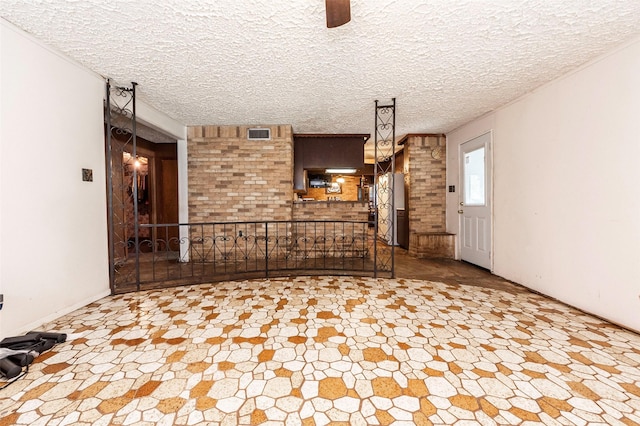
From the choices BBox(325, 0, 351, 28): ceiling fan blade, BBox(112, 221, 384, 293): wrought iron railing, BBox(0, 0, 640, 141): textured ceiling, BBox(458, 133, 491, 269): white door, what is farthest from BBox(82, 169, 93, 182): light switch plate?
BBox(458, 133, 491, 269): white door

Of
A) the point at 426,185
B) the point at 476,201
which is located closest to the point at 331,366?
the point at 476,201

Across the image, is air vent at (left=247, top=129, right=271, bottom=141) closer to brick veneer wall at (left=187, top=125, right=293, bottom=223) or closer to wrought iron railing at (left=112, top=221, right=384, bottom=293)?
brick veneer wall at (left=187, top=125, right=293, bottom=223)

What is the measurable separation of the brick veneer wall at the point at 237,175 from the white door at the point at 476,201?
371cm

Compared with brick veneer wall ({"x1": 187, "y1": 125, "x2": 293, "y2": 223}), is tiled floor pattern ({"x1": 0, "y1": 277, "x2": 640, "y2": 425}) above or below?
below

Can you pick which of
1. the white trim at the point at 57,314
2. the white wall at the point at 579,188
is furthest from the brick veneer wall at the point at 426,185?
the white trim at the point at 57,314

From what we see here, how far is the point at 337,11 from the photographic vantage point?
1.70 m

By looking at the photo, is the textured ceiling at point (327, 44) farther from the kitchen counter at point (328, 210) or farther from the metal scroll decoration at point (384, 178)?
the kitchen counter at point (328, 210)

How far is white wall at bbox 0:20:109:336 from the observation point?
2.21 meters

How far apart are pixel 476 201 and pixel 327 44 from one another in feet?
13.7

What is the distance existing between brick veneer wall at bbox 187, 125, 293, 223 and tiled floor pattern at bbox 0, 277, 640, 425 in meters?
2.51

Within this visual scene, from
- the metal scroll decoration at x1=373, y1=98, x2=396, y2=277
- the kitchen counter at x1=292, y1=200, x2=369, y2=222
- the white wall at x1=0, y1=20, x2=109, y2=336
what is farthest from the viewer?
the kitchen counter at x1=292, y1=200, x2=369, y2=222

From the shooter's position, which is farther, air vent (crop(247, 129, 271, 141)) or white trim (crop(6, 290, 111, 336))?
air vent (crop(247, 129, 271, 141))

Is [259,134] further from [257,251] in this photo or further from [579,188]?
[579,188]

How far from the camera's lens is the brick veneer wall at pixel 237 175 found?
5230 millimetres
